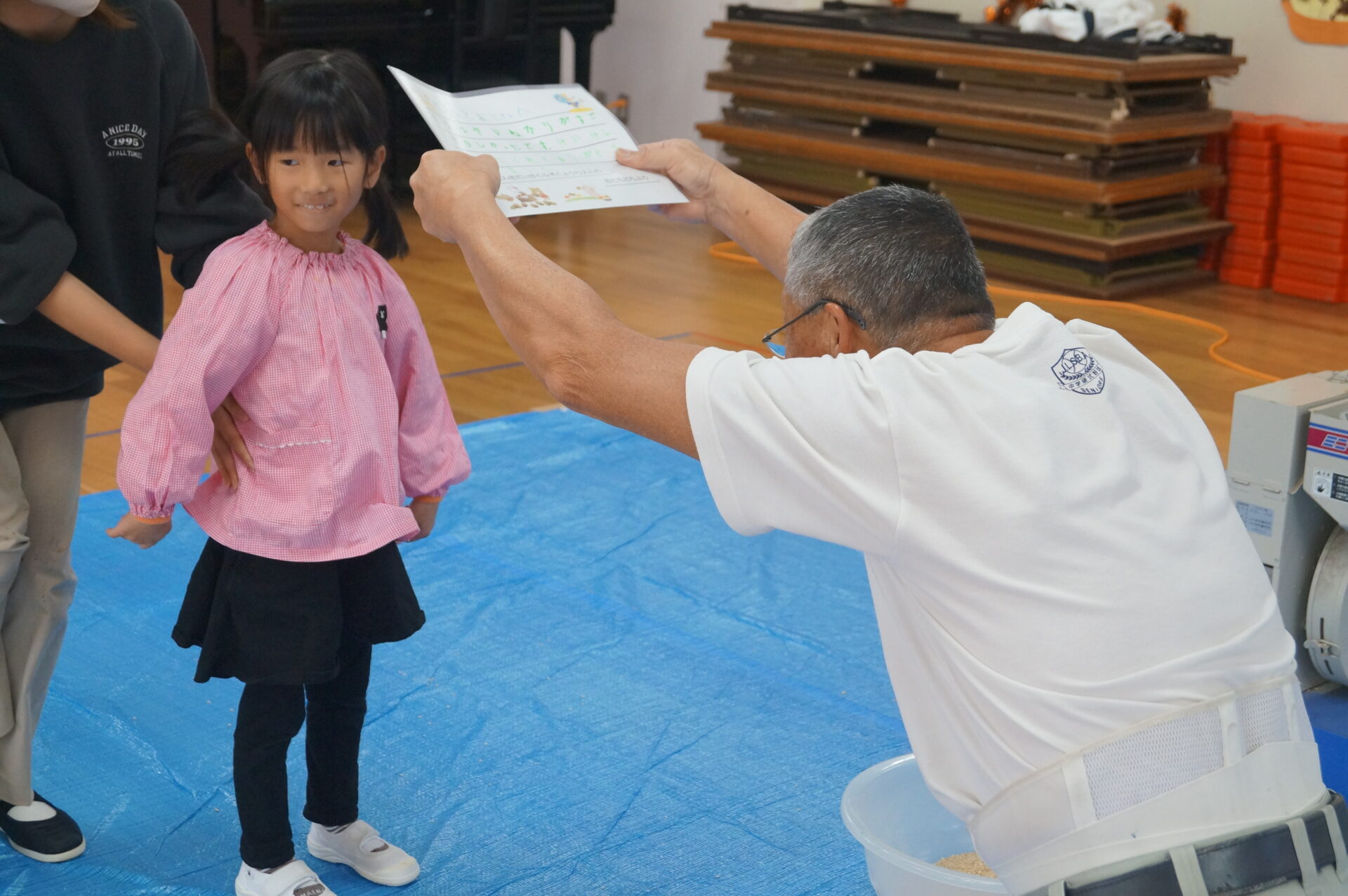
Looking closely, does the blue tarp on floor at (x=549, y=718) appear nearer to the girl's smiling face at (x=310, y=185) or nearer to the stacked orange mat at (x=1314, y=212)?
the girl's smiling face at (x=310, y=185)

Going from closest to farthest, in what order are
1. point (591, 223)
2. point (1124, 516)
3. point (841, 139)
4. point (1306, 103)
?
point (1124, 516) → point (1306, 103) → point (841, 139) → point (591, 223)

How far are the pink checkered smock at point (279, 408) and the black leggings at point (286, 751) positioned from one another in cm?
21

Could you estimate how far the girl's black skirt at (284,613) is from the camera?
1711mm

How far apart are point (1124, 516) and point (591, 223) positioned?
5879 millimetres

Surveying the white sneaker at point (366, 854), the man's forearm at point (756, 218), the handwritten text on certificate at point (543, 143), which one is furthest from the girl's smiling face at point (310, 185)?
the white sneaker at point (366, 854)

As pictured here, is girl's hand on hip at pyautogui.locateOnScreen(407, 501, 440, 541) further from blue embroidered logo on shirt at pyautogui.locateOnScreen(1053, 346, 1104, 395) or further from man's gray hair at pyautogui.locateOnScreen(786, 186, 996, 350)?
blue embroidered logo on shirt at pyautogui.locateOnScreen(1053, 346, 1104, 395)

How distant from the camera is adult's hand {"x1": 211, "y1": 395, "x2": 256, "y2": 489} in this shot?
171 centimetres

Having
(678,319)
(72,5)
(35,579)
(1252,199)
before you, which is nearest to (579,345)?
(72,5)

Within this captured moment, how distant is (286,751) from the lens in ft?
6.01

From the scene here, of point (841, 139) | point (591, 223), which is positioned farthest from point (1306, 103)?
point (591, 223)

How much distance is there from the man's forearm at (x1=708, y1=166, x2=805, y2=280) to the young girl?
0.43 metres

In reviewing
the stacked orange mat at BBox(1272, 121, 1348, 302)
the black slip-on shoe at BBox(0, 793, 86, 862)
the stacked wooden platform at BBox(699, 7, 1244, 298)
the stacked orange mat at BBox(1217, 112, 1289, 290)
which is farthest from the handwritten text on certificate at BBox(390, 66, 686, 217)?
the stacked orange mat at BBox(1217, 112, 1289, 290)

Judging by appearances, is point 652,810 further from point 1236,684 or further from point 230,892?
point 1236,684

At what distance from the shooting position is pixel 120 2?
178 cm
